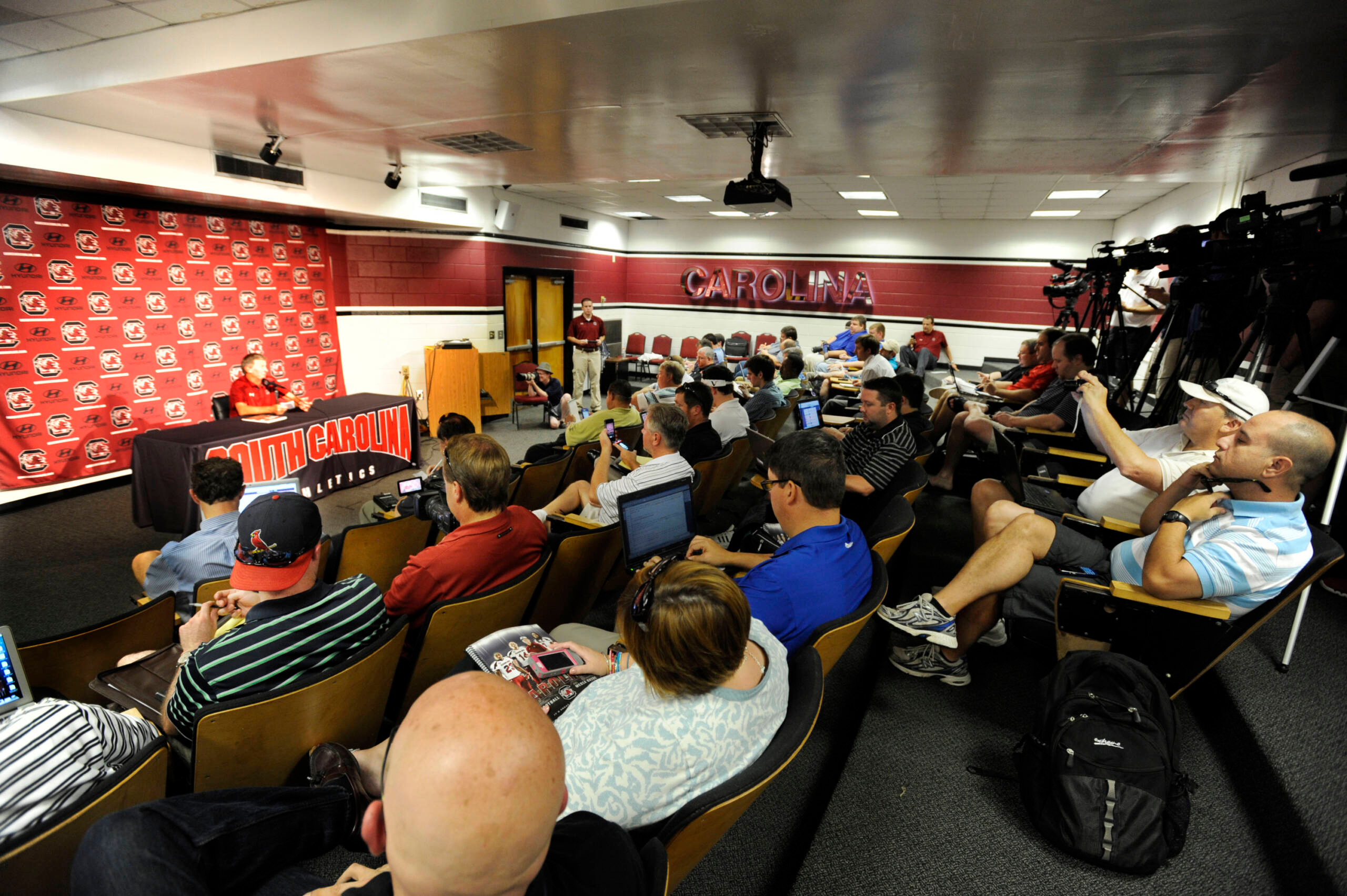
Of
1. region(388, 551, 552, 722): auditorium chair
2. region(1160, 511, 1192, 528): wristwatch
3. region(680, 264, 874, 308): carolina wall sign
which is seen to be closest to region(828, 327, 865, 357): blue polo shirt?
region(680, 264, 874, 308): carolina wall sign

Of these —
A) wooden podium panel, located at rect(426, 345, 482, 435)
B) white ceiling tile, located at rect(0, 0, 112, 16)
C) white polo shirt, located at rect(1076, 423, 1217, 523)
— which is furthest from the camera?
wooden podium panel, located at rect(426, 345, 482, 435)

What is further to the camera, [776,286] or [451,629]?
[776,286]

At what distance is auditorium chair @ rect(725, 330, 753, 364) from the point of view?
1128 centimetres

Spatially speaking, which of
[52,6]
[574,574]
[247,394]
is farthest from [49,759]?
[247,394]

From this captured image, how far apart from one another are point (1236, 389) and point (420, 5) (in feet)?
12.0

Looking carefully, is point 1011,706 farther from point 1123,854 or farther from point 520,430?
point 520,430

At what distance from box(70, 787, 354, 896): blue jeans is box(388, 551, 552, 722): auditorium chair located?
0.64 metres

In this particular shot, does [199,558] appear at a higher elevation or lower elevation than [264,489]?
lower

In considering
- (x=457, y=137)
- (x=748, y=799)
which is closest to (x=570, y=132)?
(x=457, y=137)

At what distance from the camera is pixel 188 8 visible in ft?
8.87

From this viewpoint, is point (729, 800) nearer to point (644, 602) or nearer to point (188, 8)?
point (644, 602)

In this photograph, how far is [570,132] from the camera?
4.06 metres

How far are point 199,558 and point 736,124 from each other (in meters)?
3.70

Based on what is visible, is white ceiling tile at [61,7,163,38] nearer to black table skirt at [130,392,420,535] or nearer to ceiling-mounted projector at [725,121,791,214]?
black table skirt at [130,392,420,535]
